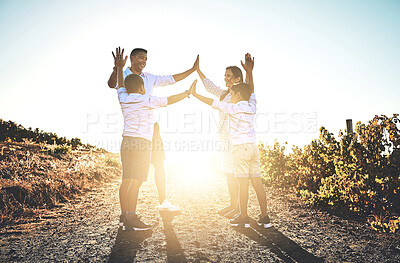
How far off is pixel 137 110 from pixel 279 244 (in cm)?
247

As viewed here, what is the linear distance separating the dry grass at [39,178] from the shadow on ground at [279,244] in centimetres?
367

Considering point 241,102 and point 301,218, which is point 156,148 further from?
point 301,218

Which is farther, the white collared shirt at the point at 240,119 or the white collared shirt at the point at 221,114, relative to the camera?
the white collared shirt at the point at 221,114

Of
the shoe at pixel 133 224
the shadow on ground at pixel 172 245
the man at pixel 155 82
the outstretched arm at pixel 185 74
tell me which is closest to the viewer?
the shadow on ground at pixel 172 245

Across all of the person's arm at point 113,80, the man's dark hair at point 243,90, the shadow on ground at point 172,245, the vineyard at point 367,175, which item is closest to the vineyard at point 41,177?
the shadow on ground at point 172,245

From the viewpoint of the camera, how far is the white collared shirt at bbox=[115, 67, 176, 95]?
13.5 feet

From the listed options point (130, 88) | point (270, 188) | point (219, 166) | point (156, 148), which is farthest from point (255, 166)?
point (270, 188)

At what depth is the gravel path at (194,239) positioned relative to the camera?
276cm

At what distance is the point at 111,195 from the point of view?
6.04 m

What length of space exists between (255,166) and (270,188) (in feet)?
11.3

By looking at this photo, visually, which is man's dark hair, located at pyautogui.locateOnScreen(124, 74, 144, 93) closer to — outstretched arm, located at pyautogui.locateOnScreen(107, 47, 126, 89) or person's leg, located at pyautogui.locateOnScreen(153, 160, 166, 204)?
outstretched arm, located at pyautogui.locateOnScreen(107, 47, 126, 89)

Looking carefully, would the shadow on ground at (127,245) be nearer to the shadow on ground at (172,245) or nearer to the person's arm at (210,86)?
the shadow on ground at (172,245)

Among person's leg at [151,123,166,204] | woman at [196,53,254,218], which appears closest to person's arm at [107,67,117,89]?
person's leg at [151,123,166,204]

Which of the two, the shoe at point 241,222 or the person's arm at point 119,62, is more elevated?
the person's arm at point 119,62
